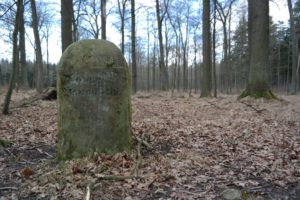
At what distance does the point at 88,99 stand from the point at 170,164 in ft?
5.90

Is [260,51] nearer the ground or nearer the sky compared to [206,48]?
nearer the ground

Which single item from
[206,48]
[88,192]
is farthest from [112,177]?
[206,48]

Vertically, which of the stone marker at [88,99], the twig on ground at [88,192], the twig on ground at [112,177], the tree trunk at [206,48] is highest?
the tree trunk at [206,48]

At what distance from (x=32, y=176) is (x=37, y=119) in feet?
16.3

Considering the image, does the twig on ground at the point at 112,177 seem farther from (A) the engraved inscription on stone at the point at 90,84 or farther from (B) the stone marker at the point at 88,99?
(A) the engraved inscription on stone at the point at 90,84

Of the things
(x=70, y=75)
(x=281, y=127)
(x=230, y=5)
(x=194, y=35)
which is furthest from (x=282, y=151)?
(x=194, y=35)

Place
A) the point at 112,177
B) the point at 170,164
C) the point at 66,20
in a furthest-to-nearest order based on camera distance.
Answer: the point at 66,20, the point at 170,164, the point at 112,177

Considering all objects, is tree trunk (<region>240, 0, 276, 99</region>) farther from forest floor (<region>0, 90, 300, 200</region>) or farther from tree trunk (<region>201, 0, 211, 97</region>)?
tree trunk (<region>201, 0, 211, 97</region>)

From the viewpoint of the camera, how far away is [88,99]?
5.66 m

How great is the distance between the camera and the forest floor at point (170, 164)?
4.54 m

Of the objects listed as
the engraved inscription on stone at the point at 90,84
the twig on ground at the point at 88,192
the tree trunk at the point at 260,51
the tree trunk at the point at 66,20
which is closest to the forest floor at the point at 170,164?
the twig on ground at the point at 88,192

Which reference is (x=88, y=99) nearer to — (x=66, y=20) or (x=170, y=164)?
(x=170, y=164)

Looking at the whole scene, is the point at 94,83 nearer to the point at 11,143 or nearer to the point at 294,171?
the point at 11,143

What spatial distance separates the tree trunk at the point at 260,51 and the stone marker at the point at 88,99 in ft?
25.0
